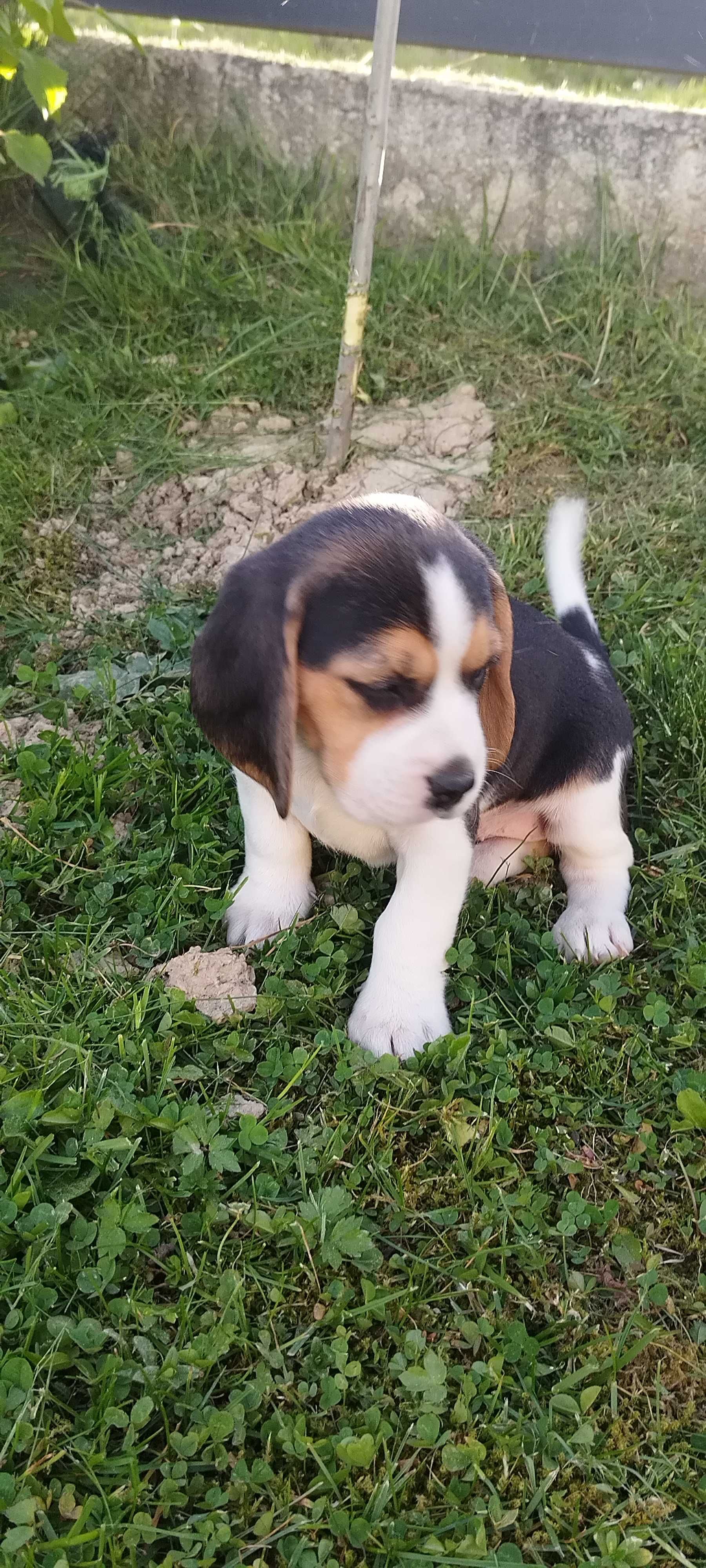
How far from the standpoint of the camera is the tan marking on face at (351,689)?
7.13 ft

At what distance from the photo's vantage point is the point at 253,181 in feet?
16.9

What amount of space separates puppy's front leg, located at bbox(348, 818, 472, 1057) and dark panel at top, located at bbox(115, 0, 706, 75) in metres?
4.22

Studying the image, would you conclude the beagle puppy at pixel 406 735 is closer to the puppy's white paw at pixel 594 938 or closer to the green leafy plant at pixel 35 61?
the puppy's white paw at pixel 594 938

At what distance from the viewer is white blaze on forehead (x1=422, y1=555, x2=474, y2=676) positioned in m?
2.17

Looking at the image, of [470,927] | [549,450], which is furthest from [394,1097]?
[549,450]

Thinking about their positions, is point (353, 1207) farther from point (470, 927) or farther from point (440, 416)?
point (440, 416)

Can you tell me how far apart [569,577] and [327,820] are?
1255 millimetres

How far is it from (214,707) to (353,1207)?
104cm

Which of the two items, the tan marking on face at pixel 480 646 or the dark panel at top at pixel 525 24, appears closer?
the tan marking on face at pixel 480 646

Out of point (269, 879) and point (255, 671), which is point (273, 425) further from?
point (255, 671)

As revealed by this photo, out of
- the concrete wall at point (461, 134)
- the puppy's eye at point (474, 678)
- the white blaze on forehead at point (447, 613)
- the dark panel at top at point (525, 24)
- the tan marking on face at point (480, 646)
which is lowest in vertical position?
the puppy's eye at point (474, 678)

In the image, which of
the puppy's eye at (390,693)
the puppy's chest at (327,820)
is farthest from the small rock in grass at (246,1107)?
the puppy's eye at (390,693)

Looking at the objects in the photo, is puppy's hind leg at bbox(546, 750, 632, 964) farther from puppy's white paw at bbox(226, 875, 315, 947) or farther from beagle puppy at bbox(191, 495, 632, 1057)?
puppy's white paw at bbox(226, 875, 315, 947)

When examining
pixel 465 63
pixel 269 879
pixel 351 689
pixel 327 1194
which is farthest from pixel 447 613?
pixel 465 63
